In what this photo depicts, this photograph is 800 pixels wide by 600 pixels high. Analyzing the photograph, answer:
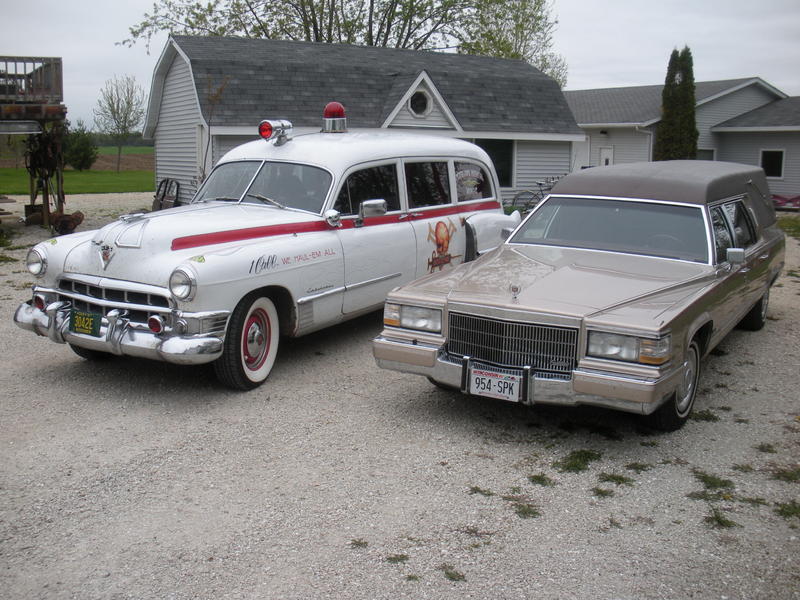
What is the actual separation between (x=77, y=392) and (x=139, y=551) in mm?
2700

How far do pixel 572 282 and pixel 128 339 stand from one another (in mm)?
3208

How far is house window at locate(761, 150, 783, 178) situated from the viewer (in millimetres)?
28844

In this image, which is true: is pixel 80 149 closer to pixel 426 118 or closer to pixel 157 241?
pixel 426 118

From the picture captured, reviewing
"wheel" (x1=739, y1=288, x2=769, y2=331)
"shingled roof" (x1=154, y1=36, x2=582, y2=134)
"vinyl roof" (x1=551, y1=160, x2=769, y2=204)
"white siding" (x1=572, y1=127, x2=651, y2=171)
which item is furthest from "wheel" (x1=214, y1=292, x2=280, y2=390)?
"white siding" (x1=572, y1=127, x2=651, y2=171)

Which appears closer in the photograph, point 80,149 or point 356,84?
point 356,84

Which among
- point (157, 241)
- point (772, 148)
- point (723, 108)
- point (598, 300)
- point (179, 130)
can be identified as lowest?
point (598, 300)

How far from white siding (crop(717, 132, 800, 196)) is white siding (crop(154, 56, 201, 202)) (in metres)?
19.9

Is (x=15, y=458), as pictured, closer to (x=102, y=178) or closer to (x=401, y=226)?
(x=401, y=226)

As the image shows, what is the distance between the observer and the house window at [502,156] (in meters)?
20.9

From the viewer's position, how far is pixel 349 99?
61.8 ft

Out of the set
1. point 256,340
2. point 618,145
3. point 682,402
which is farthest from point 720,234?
point 618,145

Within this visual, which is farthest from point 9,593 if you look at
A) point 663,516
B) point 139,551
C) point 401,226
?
point 401,226

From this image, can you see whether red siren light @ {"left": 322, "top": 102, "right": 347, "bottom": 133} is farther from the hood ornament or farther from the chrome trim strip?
the hood ornament

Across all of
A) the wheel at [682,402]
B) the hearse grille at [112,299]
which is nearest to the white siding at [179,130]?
the hearse grille at [112,299]
